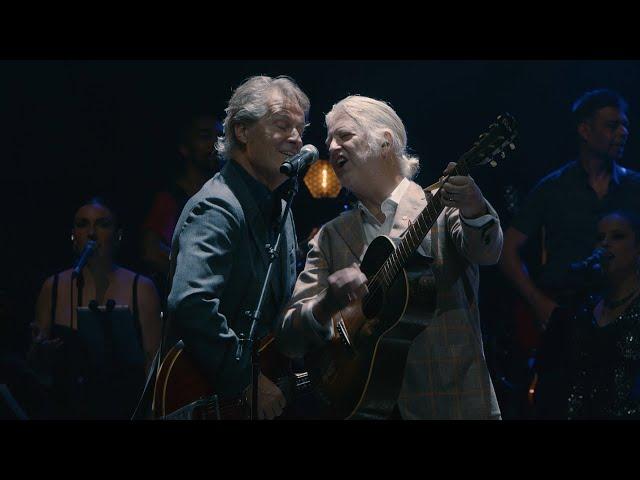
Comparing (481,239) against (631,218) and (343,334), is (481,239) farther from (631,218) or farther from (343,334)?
(631,218)

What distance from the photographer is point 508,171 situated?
5.68m

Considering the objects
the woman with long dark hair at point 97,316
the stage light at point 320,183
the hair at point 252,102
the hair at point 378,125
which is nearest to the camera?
the hair at point 378,125

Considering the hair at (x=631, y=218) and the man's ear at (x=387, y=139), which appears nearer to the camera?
the man's ear at (x=387, y=139)

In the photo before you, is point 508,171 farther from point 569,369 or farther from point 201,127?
point 201,127

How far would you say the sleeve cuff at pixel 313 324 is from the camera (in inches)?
125

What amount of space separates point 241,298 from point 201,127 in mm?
2407

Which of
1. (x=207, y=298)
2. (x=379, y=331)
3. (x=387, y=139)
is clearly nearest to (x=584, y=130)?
(x=387, y=139)

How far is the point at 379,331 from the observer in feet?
10.2

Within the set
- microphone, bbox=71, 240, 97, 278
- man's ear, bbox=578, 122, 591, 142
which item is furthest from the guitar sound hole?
man's ear, bbox=578, 122, 591, 142

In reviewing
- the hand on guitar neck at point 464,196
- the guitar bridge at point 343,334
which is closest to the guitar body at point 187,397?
the guitar bridge at point 343,334

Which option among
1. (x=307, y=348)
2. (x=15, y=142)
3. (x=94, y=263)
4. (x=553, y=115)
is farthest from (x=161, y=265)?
(x=553, y=115)

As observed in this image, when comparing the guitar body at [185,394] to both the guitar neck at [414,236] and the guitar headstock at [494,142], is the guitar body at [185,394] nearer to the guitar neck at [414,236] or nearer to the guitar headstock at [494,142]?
the guitar neck at [414,236]

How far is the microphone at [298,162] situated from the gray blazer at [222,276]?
0.29 m

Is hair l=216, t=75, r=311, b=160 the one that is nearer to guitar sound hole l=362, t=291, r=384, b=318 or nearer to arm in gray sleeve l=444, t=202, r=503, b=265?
guitar sound hole l=362, t=291, r=384, b=318
